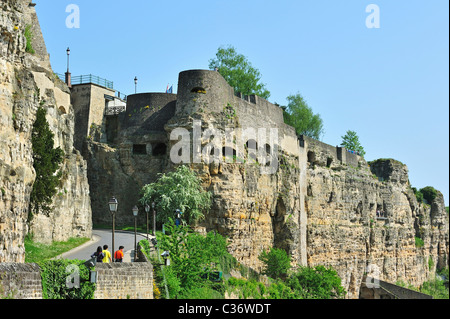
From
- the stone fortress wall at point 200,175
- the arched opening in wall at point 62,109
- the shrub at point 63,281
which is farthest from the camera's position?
the arched opening in wall at point 62,109

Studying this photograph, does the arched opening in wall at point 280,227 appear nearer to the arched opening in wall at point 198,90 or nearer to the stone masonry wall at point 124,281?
the arched opening in wall at point 198,90

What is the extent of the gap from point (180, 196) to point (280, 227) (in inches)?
448

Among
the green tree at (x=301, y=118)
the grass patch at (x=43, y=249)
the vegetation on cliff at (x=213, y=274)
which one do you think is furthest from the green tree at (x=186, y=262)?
the green tree at (x=301, y=118)

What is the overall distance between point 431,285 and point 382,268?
12.7 m

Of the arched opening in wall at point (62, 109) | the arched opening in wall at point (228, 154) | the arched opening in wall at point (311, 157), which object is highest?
the arched opening in wall at point (62, 109)

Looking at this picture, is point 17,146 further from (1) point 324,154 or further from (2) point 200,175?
(1) point 324,154

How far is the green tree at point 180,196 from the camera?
1451 inches

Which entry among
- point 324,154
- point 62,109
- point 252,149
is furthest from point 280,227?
point 62,109

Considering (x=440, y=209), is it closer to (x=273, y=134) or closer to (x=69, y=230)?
(x=273, y=134)

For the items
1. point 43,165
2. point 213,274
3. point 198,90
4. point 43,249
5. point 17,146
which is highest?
point 198,90

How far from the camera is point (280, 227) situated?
45.7 meters

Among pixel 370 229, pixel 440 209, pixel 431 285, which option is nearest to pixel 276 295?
pixel 370 229

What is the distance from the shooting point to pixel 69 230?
33969 millimetres

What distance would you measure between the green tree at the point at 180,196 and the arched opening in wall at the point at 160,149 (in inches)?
156
